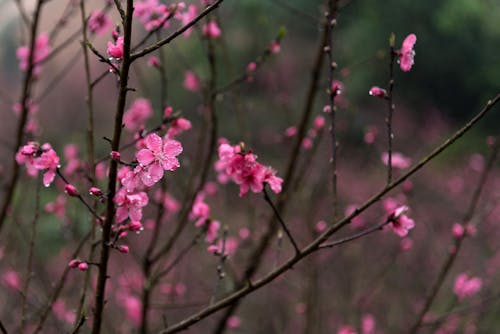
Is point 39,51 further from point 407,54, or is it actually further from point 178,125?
point 407,54

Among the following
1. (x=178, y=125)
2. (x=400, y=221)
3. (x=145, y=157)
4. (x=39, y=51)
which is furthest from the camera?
(x=39, y=51)

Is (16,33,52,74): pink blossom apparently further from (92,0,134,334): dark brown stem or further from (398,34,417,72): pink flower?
(398,34,417,72): pink flower

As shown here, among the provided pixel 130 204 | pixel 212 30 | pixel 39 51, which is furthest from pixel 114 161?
pixel 39 51

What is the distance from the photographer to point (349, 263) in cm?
593

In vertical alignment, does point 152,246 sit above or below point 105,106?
below

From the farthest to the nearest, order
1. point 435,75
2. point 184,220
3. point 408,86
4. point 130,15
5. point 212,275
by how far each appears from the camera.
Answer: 1. point 408,86
2. point 435,75
3. point 212,275
4. point 184,220
5. point 130,15

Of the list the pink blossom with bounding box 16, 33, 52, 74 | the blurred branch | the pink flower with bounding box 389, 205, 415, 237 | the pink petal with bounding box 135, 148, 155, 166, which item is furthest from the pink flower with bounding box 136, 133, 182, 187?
the pink blossom with bounding box 16, 33, 52, 74

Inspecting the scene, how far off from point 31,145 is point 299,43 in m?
11.5

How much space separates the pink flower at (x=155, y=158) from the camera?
142 centimetres

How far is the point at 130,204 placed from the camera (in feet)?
5.02

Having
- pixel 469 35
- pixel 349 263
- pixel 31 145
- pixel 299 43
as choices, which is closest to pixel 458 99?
pixel 469 35

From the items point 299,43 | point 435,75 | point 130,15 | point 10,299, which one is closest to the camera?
point 130,15

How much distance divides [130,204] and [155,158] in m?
0.16

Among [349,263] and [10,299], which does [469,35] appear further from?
[10,299]
